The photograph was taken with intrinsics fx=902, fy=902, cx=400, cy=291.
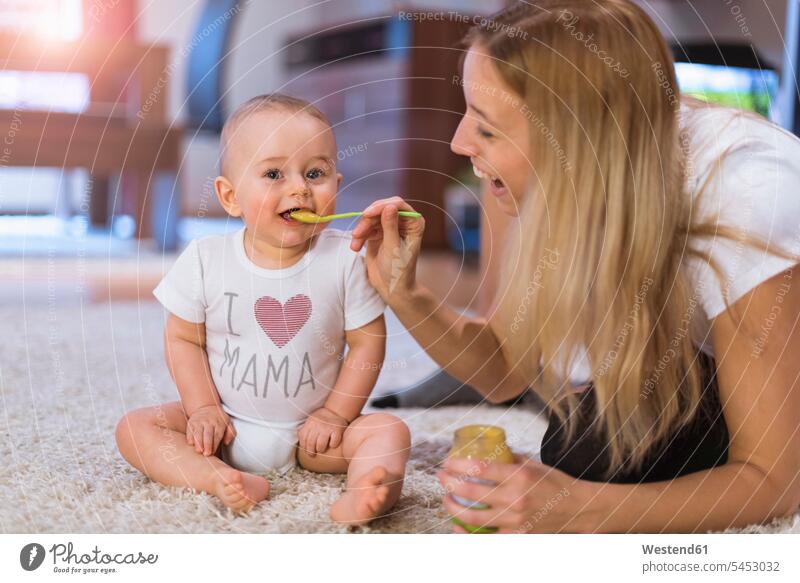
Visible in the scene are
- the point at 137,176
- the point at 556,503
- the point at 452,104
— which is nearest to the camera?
the point at 556,503

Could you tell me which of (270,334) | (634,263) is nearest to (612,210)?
(634,263)

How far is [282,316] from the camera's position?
0.65m

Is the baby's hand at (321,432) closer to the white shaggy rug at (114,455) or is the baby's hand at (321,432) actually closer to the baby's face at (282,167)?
the white shaggy rug at (114,455)

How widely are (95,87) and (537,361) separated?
148cm

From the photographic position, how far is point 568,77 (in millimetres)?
604

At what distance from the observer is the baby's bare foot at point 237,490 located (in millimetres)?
590

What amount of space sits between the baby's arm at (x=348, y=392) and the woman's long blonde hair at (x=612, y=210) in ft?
0.38

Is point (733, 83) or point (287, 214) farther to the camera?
point (733, 83)

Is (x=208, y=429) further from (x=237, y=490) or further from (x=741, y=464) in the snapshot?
(x=741, y=464)

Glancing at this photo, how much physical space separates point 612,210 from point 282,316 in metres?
0.24

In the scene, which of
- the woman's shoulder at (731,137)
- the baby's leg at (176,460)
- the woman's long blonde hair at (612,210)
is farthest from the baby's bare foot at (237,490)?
the woman's shoulder at (731,137)
